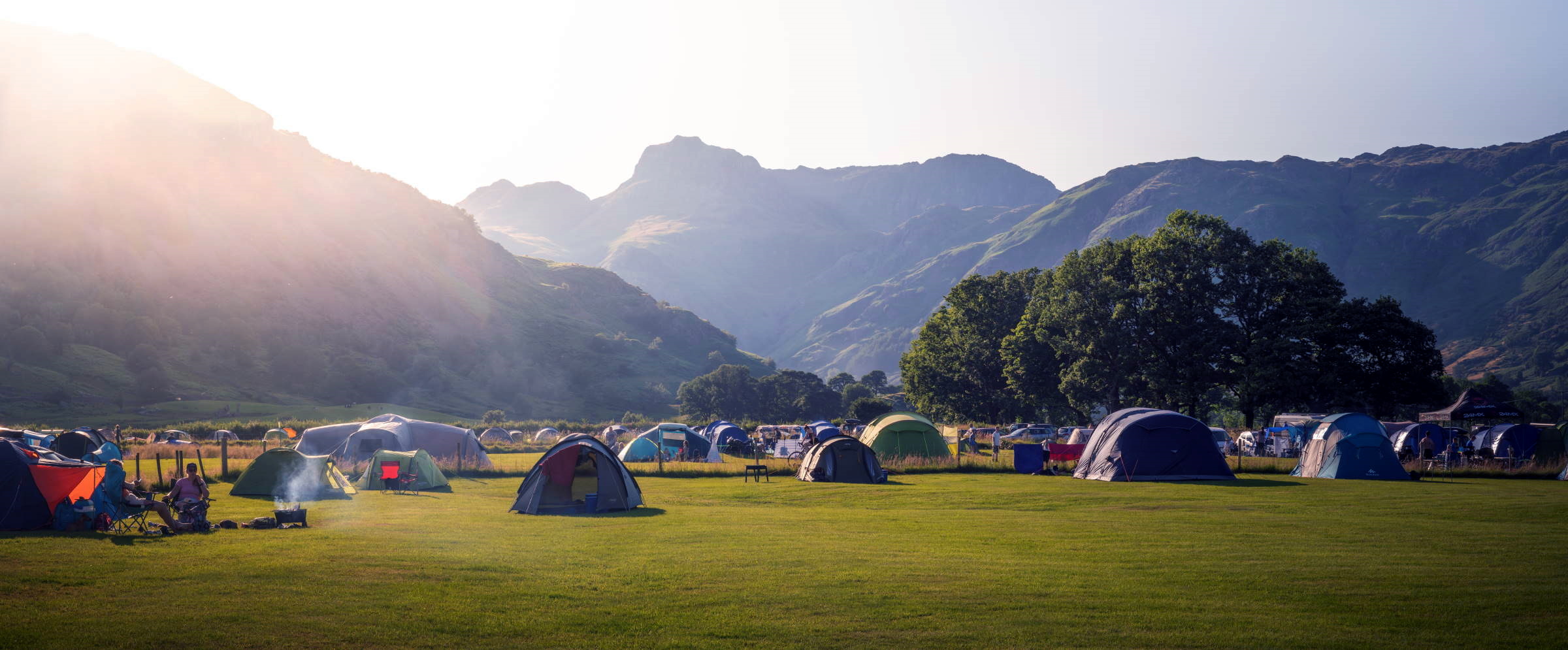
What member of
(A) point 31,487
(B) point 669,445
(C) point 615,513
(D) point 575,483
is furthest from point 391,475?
(B) point 669,445

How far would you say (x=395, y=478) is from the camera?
2770 cm

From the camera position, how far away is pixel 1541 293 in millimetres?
199625

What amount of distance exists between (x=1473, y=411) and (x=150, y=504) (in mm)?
53320

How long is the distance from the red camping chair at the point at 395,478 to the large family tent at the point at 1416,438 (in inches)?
1376

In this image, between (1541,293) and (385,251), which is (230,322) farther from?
(1541,293)

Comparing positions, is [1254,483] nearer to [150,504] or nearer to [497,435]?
[150,504]

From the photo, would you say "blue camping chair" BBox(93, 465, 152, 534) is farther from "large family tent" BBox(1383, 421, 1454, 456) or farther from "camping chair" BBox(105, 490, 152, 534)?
"large family tent" BBox(1383, 421, 1454, 456)

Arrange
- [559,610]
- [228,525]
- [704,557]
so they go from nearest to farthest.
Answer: [559,610] < [704,557] < [228,525]

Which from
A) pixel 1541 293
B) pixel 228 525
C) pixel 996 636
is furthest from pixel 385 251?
pixel 1541 293

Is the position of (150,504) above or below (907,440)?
below

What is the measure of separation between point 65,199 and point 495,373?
60.9 meters

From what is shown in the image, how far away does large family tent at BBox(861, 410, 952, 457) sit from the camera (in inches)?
1480

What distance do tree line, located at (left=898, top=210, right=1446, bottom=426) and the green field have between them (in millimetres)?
29141

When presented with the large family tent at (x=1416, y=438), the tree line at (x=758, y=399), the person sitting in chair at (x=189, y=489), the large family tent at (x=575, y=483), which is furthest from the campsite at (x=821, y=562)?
the tree line at (x=758, y=399)
